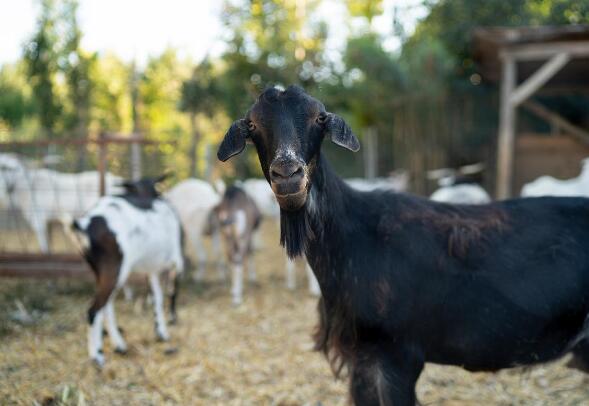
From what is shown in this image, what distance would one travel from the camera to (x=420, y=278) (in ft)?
8.75

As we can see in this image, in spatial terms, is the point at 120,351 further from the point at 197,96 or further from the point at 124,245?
the point at 197,96

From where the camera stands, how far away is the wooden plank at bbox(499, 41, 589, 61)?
7.96 meters

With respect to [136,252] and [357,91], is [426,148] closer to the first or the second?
[357,91]

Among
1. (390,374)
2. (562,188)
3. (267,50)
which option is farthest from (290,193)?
(267,50)

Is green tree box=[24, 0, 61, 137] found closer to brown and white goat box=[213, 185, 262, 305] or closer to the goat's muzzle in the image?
brown and white goat box=[213, 185, 262, 305]

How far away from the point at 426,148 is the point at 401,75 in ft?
7.22

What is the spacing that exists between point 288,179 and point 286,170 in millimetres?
49

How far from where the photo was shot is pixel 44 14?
1623cm

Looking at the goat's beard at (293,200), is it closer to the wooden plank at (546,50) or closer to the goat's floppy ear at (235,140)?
the goat's floppy ear at (235,140)

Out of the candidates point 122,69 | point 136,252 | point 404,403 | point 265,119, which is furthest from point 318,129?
point 122,69

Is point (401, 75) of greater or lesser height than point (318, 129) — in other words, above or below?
above

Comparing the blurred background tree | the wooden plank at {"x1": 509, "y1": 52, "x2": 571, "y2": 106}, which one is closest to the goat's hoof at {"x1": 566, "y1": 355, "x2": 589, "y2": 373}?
the wooden plank at {"x1": 509, "y1": 52, "x2": 571, "y2": 106}

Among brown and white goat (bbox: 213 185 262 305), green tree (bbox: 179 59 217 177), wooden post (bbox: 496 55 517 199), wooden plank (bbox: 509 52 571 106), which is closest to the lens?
brown and white goat (bbox: 213 185 262 305)

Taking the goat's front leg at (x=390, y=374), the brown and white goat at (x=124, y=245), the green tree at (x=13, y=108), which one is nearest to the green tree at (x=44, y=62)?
the green tree at (x=13, y=108)
